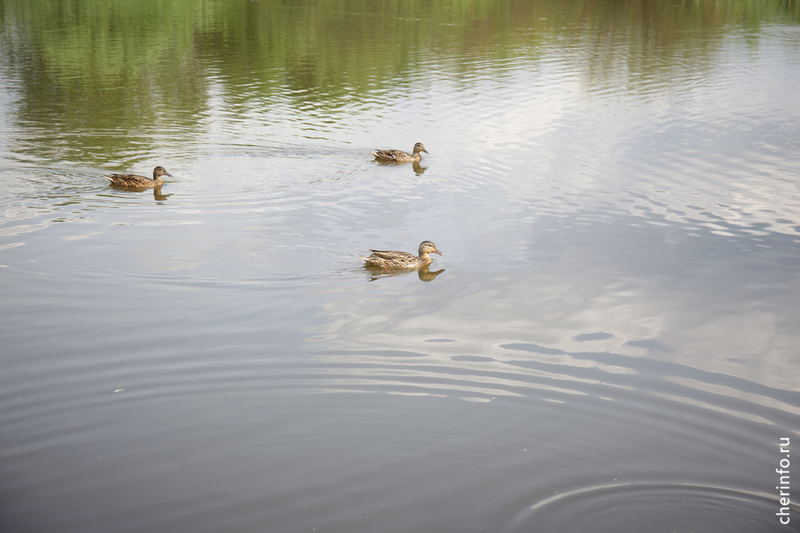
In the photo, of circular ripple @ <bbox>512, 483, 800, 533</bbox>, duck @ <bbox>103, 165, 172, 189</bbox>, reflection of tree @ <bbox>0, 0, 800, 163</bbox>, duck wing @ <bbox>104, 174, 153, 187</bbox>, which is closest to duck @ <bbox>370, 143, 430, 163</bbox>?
duck @ <bbox>103, 165, 172, 189</bbox>

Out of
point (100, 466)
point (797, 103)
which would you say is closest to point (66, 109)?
point (100, 466)

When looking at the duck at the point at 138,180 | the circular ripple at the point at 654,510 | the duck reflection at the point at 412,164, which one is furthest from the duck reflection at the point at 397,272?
the duck reflection at the point at 412,164

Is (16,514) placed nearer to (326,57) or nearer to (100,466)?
(100,466)

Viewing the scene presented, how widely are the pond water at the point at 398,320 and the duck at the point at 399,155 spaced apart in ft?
0.87

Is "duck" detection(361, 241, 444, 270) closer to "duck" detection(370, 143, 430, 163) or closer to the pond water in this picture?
the pond water

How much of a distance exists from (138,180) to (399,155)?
6040 millimetres

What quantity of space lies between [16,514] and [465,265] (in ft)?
23.4

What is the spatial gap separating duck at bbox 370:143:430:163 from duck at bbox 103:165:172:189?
17.1 feet

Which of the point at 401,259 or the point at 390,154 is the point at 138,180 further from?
Result: the point at 401,259

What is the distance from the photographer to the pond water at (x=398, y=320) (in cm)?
589

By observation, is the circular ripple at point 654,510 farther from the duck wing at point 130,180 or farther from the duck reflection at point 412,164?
the duck reflection at point 412,164

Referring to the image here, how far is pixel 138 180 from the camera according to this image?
14.4 m

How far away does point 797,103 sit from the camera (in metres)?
23.2

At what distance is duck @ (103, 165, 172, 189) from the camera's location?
14398mm
